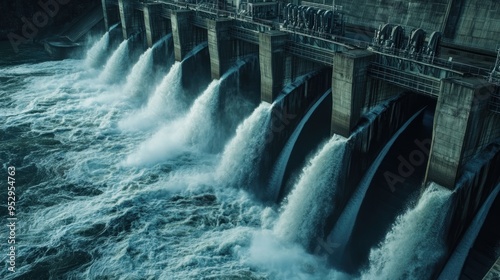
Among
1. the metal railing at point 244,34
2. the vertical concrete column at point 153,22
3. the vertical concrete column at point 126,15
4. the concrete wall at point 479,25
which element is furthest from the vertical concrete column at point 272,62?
the vertical concrete column at point 126,15

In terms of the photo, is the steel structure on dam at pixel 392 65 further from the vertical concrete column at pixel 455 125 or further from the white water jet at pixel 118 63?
the white water jet at pixel 118 63

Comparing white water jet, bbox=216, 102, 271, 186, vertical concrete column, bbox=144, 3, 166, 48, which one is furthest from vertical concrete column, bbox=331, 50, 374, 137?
vertical concrete column, bbox=144, 3, 166, 48

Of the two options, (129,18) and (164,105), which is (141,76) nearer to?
(164,105)

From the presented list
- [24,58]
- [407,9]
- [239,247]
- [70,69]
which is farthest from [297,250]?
[24,58]

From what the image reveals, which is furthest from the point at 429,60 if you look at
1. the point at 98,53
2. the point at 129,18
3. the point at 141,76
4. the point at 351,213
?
the point at 98,53

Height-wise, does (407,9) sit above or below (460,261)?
above

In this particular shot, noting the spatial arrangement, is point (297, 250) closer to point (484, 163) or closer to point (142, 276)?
point (142, 276)

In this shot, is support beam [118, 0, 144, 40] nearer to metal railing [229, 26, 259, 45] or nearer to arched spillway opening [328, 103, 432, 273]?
metal railing [229, 26, 259, 45]
